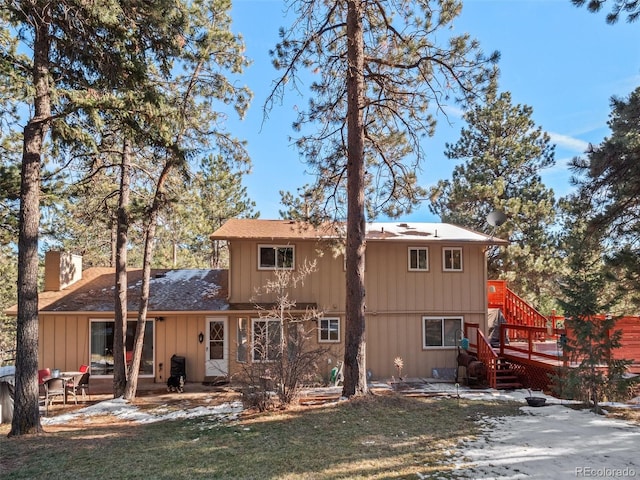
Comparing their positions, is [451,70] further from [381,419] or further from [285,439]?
[285,439]

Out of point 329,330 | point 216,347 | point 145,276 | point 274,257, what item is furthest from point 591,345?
point 145,276

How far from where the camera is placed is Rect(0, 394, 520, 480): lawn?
515 cm

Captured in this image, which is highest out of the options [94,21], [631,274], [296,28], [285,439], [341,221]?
[296,28]

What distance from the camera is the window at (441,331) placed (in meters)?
14.0

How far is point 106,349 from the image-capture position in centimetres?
1323

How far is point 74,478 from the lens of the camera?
16.7 ft

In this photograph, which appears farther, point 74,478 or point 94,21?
point 94,21

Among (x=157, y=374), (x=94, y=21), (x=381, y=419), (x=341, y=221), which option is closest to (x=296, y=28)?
(x=94, y=21)

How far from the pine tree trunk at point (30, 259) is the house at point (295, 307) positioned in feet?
17.7

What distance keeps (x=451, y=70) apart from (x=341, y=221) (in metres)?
4.67

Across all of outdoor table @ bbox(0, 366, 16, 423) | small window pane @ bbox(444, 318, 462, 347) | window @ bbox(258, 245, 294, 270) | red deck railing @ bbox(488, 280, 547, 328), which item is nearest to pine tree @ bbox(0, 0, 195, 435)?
outdoor table @ bbox(0, 366, 16, 423)

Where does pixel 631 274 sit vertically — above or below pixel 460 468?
above

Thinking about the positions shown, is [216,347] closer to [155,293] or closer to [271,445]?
[155,293]

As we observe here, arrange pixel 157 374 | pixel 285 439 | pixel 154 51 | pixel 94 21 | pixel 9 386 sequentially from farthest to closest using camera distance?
pixel 157 374, pixel 9 386, pixel 154 51, pixel 94 21, pixel 285 439
